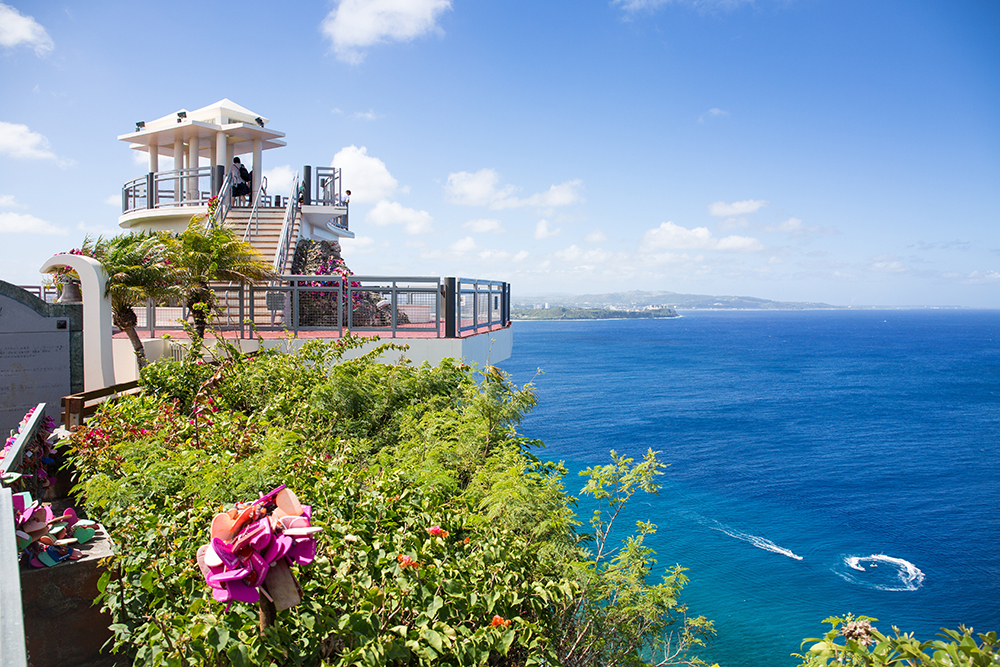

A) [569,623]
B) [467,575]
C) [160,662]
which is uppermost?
[467,575]

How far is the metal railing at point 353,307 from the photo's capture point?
41.1 ft

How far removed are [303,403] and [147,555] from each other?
3.42m

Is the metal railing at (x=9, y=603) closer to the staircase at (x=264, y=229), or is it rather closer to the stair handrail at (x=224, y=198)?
the staircase at (x=264, y=229)

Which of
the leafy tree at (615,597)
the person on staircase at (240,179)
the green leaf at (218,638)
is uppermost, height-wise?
the person on staircase at (240,179)

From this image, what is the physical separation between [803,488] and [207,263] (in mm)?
36102

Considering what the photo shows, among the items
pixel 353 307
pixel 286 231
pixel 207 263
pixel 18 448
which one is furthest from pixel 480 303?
pixel 18 448

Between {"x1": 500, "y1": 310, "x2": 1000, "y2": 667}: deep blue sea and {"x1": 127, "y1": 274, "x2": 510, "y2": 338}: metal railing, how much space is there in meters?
6.60

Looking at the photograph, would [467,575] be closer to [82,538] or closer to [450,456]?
[450,456]

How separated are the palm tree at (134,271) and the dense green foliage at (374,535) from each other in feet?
18.2

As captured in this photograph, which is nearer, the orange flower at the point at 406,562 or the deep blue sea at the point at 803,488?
the orange flower at the point at 406,562

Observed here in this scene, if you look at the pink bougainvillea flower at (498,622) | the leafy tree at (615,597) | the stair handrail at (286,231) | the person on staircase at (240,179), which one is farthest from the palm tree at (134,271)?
the person on staircase at (240,179)

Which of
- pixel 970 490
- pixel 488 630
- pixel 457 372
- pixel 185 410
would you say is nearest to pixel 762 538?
pixel 970 490

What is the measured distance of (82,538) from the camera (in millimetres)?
4137

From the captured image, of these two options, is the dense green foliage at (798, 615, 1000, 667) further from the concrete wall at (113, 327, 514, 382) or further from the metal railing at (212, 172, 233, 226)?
the metal railing at (212, 172, 233, 226)
